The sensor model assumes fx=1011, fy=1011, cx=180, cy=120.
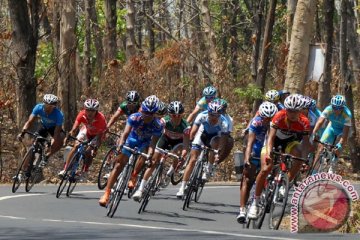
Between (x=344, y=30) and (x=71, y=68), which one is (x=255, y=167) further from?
(x=71, y=68)

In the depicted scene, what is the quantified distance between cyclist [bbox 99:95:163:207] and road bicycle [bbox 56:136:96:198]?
8.98 ft

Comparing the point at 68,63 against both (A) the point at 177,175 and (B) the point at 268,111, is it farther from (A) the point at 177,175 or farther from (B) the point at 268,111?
(B) the point at 268,111

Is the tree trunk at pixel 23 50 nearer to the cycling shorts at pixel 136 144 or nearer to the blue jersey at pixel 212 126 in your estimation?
the blue jersey at pixel 212 126

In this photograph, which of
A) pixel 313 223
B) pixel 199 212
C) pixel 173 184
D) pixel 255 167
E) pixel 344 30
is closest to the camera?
pixel 313 223

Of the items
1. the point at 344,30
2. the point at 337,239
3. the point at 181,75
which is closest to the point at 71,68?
the point at 181,75

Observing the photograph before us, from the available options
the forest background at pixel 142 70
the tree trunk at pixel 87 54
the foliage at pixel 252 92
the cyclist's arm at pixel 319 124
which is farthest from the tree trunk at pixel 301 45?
the tree trunk at pixel 87 54

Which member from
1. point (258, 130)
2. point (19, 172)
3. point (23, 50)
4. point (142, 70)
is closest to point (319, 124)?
point (258, 130)

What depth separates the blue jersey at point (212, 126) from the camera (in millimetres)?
18828

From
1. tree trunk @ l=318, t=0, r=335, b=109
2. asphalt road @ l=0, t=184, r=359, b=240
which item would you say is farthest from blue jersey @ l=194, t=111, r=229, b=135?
tree trunk @ l=318, t=0, r=335, b=109

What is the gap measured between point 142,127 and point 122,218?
1749 millimetres

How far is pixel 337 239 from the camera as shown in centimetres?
1163

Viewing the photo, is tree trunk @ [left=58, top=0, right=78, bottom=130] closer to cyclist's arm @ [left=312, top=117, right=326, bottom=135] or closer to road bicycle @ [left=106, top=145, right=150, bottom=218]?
cyclist's arm @ [left=312, top=117, right=326, bottom=135]

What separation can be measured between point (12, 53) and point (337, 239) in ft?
52.1

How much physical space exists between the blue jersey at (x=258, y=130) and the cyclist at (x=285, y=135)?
0.28 metres
